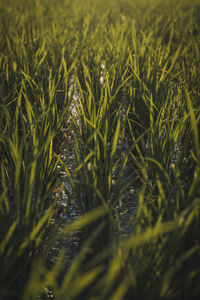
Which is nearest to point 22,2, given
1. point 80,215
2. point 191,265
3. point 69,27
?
point 69,27

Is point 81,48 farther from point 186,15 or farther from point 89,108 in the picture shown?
point 186,15

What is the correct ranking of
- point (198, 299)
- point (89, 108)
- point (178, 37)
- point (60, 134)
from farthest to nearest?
point (178, 37) < point (60, 134) < point (89, 108) < point (198, 299)

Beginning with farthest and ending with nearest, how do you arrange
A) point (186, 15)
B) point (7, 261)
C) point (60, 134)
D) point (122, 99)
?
1. point (186, 15)
2. point (122, 99)
3. point (60, 134)
4. point (7, 261)

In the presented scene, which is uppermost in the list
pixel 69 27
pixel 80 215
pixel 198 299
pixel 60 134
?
pixel 69 27

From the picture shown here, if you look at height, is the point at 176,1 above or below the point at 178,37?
above

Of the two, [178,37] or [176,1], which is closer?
[178,37]

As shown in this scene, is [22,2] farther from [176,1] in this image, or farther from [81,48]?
[81,48]

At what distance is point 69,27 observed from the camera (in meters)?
2.59

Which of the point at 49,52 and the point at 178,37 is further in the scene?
the point at 178,37

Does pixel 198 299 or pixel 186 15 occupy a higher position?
pixel 186 15

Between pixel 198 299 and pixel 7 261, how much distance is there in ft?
1.71

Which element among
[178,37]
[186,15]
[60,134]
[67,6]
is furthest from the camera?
[67,6]

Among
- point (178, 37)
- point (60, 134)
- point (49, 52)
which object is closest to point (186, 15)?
point (178, 37)

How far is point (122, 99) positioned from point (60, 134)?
0.47 metres
